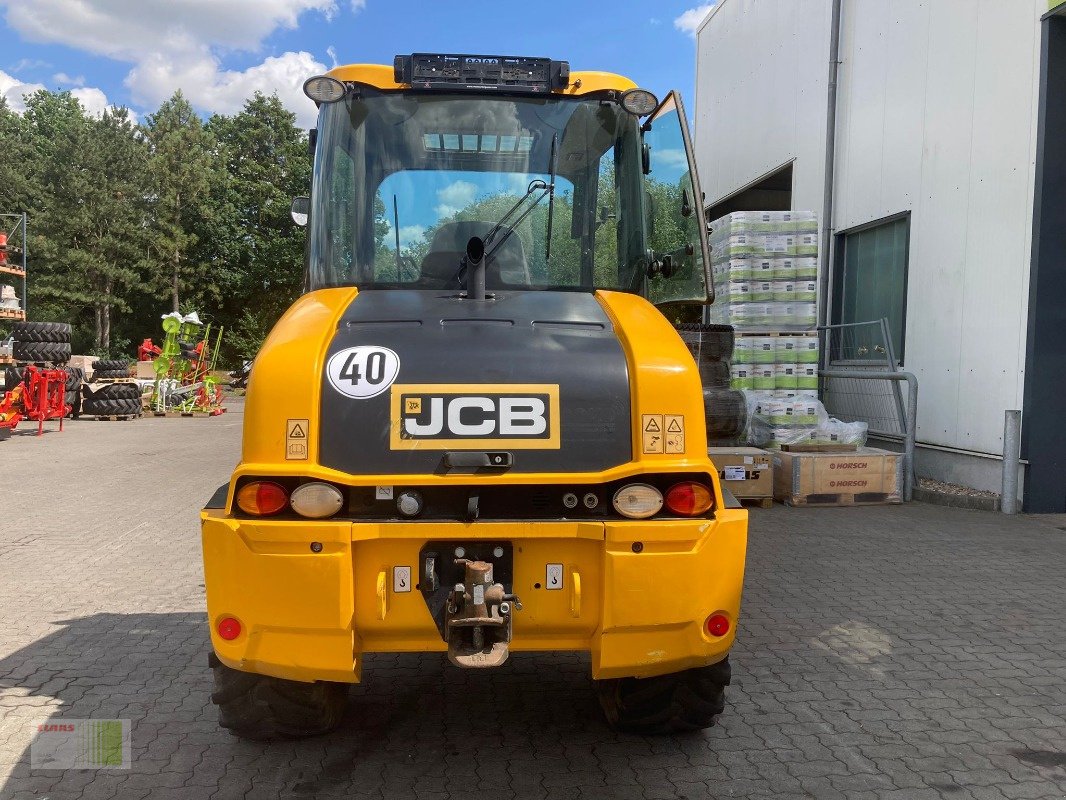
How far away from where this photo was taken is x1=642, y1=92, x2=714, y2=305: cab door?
3939 millimetres

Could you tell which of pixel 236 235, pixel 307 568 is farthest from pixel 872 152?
pixel 236 235

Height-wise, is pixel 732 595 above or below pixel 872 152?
below

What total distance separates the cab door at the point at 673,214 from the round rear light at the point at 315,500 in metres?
1.80

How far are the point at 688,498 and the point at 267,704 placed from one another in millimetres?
1705

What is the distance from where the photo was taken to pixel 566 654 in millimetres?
4781

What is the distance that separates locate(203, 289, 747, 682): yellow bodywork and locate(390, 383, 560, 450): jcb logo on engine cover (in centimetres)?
12

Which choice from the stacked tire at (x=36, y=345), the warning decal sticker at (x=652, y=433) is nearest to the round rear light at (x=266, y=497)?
the warning decal sticker at (x=652, y=433)

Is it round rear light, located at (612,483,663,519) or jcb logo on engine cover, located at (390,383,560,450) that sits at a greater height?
jcb logo on engine cover, located at (390,383,560,450)

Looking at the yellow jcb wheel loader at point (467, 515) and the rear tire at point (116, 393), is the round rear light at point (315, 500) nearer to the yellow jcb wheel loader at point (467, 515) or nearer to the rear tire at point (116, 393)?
the yellow jcb wheel loader at point (467, 515)

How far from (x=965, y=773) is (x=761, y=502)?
20.2ft

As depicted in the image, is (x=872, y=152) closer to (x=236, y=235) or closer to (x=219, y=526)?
(x=219, y=526)

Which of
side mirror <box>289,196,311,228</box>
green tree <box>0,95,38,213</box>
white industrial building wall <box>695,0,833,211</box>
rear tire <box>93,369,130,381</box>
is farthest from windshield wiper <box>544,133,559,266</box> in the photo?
green tree <box>0,95,38,213</box>

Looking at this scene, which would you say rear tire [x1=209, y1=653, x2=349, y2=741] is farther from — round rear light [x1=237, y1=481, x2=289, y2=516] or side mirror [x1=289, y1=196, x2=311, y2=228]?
side mirror [x1=289, y1=196, x2=311, y2=228]

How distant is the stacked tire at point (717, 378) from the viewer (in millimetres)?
9297
